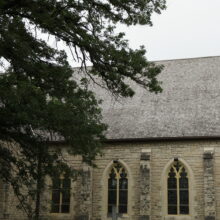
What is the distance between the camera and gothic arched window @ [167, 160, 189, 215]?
18328 millimetres

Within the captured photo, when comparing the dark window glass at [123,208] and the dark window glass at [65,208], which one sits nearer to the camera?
the dark window glass at [123,208]

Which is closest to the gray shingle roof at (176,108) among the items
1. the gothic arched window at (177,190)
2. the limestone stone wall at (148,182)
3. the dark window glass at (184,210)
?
the limestone stone wall at (148,182)

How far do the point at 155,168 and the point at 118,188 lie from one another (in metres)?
2.11

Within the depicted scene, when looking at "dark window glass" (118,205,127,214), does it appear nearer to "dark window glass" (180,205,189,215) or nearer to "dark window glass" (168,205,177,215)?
"dark window glass" (168,205,177,215)

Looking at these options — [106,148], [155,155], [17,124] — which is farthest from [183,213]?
[17,124]

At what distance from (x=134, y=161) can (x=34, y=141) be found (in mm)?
8821

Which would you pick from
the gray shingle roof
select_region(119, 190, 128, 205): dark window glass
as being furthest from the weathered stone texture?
select_region(119, 190, 128, 205): dark window glass

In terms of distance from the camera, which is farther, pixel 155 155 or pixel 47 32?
pixel 155 155

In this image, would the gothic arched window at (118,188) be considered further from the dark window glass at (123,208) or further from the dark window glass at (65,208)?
the dark window glass at (65,208)

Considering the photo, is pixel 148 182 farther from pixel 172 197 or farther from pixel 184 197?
pixel 184 197

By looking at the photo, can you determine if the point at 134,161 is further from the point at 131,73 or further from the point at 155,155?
the point at 131,73

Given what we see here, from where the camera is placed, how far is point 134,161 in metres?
19.4

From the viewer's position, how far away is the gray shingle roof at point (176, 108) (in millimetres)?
19219

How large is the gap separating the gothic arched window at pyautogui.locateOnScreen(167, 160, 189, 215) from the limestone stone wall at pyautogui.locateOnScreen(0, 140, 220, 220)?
0.26 m
